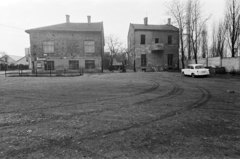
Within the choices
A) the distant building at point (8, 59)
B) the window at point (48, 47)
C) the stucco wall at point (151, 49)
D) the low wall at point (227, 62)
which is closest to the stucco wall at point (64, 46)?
the window at point (48, 47)

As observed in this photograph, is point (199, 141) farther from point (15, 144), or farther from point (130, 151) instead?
point (15, 144)

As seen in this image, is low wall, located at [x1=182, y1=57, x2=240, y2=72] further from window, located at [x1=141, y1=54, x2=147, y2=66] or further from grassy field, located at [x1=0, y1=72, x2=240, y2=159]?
grassy field, located at [x1=0, y1=72, x2=240, y2=159]

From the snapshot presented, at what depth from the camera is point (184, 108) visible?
5.96m

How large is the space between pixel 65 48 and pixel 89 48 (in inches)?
175

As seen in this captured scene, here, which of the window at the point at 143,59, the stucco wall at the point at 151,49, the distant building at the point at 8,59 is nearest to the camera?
the stucco wall at the point at 151,49

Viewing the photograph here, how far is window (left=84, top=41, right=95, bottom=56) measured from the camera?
94.1ft

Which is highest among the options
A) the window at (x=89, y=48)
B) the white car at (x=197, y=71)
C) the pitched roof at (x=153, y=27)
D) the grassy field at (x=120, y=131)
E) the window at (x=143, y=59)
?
the pitched roof at (x=153, y=27)

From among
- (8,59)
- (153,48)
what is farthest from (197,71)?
(8,59)

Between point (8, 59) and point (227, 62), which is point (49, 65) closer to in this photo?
point (227, 62)

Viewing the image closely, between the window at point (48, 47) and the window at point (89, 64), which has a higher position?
the window at point (48, 47)

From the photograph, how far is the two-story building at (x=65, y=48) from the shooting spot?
2758 cm

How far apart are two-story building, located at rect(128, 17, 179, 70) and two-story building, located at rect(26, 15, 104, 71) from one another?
8.30m

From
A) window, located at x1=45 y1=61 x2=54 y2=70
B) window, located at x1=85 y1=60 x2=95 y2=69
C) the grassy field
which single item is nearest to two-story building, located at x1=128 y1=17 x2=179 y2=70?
window, located at x1=85 y1=60 x2=95 y2=69

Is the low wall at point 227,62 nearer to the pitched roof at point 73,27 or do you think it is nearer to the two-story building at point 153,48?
the two-story building at point 153,48
